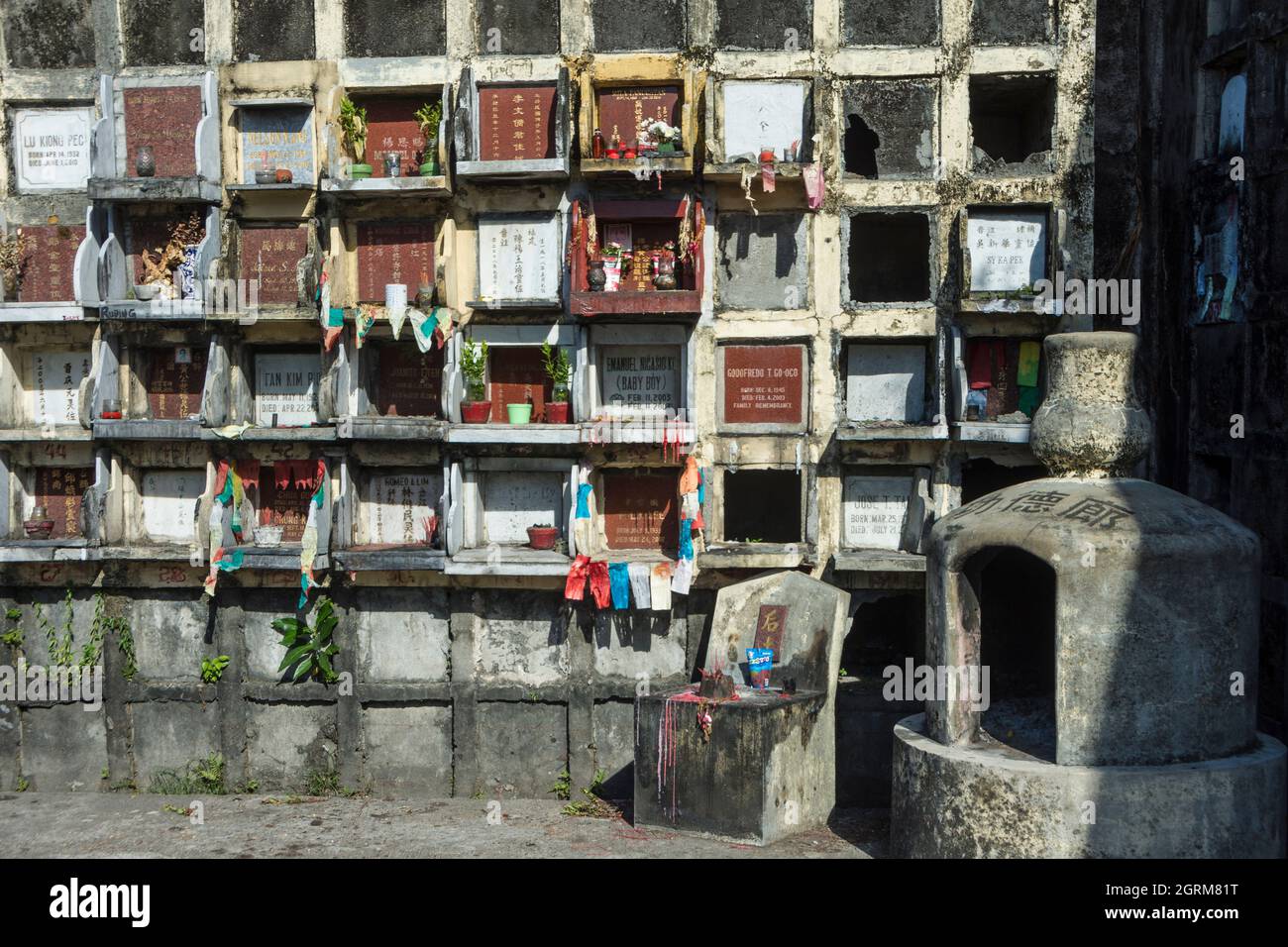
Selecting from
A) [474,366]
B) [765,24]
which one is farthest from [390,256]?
[765,24]

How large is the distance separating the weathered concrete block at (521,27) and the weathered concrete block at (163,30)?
346 centimetres

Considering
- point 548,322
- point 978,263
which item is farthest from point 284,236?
point 978,263

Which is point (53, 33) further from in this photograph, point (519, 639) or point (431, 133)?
point (519, 639)

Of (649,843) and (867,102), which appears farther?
(867,102)

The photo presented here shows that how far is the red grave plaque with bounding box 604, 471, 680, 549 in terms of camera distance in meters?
16.5

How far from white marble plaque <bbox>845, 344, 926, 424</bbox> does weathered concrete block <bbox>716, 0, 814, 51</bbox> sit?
361 cm

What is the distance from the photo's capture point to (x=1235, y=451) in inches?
585

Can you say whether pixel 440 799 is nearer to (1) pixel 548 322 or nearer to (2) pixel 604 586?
(2) pixel 604 586

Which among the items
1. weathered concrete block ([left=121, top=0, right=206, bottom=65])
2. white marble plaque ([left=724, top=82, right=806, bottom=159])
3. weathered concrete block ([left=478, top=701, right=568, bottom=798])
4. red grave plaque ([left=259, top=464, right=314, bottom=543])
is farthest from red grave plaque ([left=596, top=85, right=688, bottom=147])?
weathered concrete block ([left=478, top=701, right=568, bottom=798])

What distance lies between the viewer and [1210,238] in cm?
1547

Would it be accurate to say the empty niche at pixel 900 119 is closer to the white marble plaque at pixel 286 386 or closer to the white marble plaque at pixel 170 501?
the white marble plaque at pixel 286 386

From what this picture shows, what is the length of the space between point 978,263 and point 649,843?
740cm

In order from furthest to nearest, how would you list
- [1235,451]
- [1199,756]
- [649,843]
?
[1235,451], [649,843], [1199,756]

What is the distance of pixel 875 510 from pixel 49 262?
10364mm
